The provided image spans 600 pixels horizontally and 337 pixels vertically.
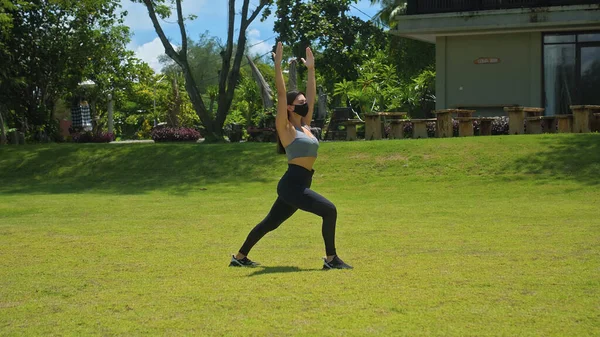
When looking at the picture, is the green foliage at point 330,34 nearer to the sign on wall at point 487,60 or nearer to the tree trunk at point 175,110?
the sign on wall at point 487,60

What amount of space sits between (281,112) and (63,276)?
2.63 m

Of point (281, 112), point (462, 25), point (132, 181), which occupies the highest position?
point (462, 25)

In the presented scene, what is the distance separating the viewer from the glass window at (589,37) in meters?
29.3

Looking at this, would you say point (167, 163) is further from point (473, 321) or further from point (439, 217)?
point (473, 321)

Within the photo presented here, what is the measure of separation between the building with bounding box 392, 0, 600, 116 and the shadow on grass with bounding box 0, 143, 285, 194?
8.09 meters

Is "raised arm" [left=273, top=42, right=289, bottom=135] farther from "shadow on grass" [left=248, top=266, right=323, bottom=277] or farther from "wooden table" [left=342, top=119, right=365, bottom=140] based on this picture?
"wooden table" [left=342, top=119, right=365, bottom=140]

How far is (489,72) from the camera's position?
101 feet

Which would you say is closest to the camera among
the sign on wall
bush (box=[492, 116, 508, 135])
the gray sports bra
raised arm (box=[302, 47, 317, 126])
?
the gray sports bra

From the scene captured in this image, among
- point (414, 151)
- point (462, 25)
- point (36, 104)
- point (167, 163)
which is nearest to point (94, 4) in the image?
point (36, 104)

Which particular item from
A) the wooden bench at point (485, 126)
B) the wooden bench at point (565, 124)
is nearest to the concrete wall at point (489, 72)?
the wooden bench at point (485, 126)

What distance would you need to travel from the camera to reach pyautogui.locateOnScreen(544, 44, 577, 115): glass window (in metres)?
29.8

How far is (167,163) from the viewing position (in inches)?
995

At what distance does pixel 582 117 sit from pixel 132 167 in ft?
41.4

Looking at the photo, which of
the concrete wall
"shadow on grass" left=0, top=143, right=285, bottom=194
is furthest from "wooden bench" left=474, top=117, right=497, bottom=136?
"shadow on grass" left=0, top=143, right=285, bottom=194
